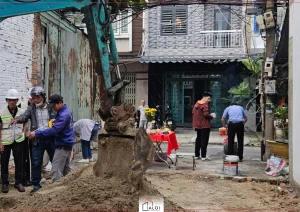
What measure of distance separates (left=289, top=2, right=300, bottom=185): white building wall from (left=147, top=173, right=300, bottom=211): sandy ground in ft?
1.93

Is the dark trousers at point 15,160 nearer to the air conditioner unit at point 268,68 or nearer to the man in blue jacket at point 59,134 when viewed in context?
the man in blue jacket at point 59,134

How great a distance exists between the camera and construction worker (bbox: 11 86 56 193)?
628cm

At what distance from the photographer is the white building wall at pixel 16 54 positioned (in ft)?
25.6

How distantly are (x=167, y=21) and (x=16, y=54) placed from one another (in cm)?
1146

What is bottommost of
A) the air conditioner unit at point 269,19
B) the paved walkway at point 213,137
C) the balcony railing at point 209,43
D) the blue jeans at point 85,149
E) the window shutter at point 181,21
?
the paved walkway at point 213,137

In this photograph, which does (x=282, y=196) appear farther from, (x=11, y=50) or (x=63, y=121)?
(x=11, y=50)

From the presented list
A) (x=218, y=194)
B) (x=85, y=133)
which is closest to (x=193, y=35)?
(x=85, y=133)

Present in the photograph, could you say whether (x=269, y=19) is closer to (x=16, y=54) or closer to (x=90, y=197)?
(x=16, y=54)

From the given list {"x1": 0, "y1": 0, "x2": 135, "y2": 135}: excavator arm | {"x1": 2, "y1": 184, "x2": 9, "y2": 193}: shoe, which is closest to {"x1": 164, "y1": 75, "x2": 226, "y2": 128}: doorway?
{"x1": 2, "y1": 184, "x2": 9, "y2": 193}: shoe

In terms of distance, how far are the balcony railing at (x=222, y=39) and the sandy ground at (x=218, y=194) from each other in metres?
10.9

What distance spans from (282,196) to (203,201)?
1425 mm

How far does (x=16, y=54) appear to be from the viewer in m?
8.29

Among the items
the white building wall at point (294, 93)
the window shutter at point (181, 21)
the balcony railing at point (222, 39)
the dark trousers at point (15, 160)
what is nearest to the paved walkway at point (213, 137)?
the balcony railing at point (222, 39)

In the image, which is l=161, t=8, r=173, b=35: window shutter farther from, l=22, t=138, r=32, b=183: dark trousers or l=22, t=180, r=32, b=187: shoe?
l=22, t=180, r=32, b=187: shoe
